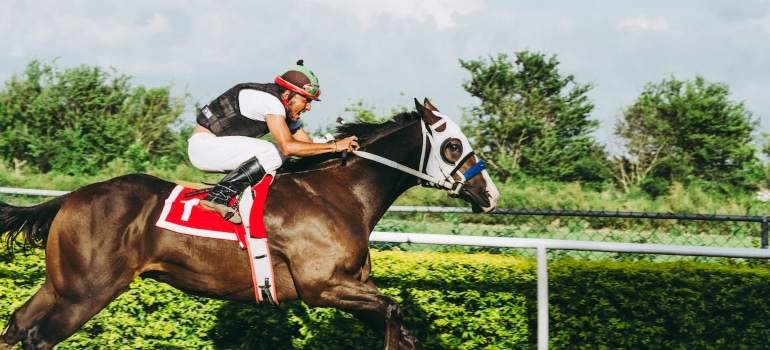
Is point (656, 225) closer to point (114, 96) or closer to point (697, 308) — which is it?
point (697, 308)

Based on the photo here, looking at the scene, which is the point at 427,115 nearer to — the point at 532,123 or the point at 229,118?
the point at 229,118

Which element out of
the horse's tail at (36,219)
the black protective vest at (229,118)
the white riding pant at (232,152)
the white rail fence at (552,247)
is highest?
the black protective vest at (229,118)

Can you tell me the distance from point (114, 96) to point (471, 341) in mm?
19926

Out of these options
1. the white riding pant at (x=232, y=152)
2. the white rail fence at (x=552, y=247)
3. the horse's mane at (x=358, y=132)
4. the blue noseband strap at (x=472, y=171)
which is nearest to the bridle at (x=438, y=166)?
the blue noseband strap at (x=472, y=171)

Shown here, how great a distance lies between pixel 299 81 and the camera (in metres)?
4.62

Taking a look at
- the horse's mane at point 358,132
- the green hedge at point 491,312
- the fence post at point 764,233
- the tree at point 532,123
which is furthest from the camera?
the tree at point 532,123

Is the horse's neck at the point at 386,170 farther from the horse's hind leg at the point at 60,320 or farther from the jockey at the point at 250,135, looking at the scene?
the horse's hind leg at the point at 60,320

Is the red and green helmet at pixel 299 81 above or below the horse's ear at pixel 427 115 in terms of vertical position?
above

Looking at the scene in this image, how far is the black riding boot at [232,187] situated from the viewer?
4.42 metres

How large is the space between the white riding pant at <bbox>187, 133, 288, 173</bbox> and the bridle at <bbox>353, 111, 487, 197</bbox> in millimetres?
486

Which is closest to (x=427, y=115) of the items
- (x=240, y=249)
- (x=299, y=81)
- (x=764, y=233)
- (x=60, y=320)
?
(x=299, y=81)

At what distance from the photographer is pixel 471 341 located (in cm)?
540

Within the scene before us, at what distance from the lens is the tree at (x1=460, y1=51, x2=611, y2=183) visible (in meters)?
21.6

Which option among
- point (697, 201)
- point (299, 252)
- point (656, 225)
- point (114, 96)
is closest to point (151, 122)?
point (114, 96)
